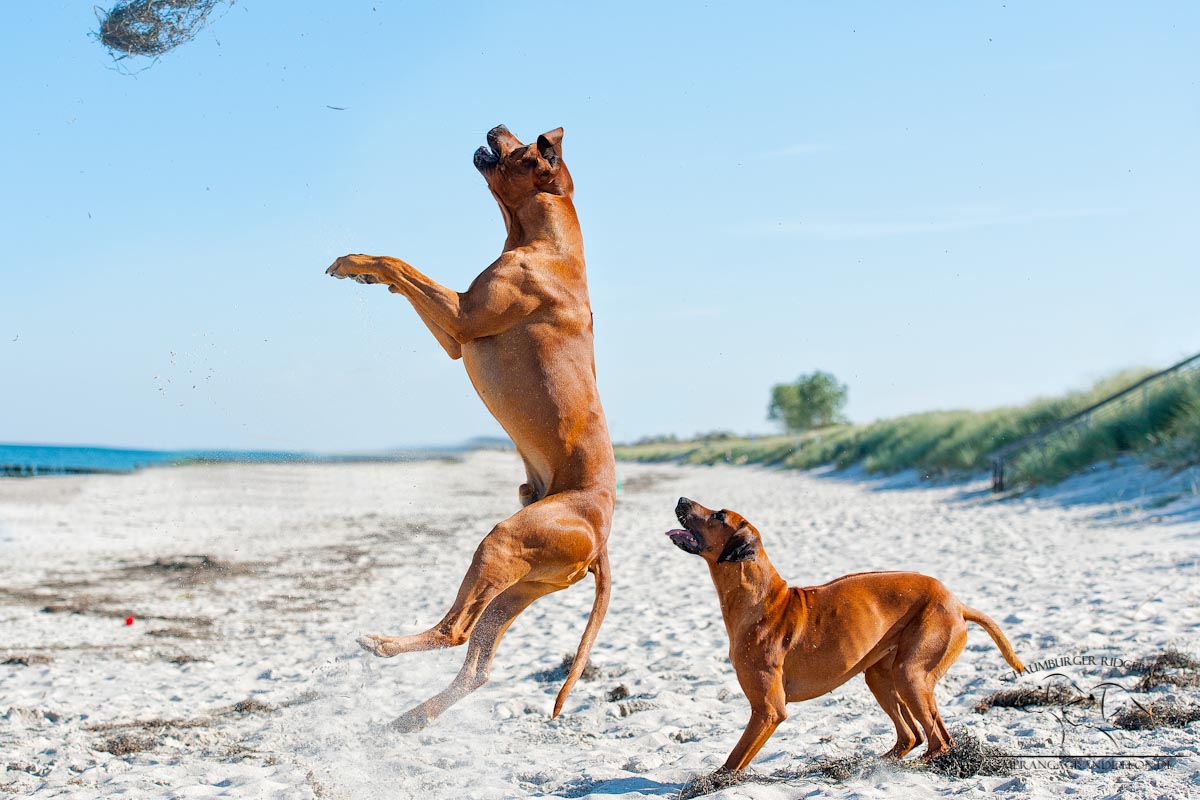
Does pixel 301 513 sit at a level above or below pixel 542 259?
below

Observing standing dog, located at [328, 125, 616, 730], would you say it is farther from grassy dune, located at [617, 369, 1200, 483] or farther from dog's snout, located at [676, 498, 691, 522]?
grassy dune, located at [617, 369, 1200, 483]

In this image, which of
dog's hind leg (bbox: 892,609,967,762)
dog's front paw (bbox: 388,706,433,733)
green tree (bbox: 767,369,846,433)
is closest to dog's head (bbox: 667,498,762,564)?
dog's hind leg (bbox: 892,609,967,762)

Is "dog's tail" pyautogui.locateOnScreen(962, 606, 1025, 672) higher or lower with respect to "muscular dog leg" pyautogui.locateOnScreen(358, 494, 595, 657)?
lower

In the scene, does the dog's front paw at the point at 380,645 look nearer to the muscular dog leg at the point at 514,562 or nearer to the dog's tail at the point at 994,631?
the muscular dog leg at the point at 514,562

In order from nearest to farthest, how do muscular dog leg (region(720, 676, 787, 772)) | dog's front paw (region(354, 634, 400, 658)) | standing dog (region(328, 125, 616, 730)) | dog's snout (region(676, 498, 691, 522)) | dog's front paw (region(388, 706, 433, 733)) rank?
dog's front paw (region(354, 634, 400, 658)) → standing dog (region(328, 125, 616, 730)) → dog's front paw (region(388, 706, 433, 733)) → muscular dog leg (region(720, 676, 787, 772)) → dog's snout (region(676, 498, 691, 522))

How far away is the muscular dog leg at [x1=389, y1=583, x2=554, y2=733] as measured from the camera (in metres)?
4.32

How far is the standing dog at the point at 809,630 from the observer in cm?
451

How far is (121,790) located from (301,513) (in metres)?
19.3

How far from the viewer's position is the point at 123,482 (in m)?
35.2

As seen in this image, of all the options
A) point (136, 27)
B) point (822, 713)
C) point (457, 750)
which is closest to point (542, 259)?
point (136, 27)

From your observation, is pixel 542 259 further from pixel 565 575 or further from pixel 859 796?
pixel 859 796

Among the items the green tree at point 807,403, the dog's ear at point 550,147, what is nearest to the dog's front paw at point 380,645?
the dog's ear at point 550,147

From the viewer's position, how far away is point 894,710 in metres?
4.85

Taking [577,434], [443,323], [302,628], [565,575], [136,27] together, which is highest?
[136,27]
